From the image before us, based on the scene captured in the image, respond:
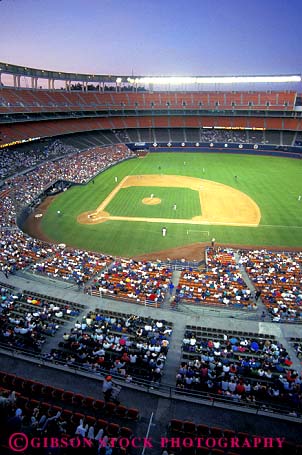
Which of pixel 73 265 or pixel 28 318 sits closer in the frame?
pixel 28 318

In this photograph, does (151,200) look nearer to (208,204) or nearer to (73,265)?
(208,204)

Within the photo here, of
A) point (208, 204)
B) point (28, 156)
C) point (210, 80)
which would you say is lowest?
point (208, 204)

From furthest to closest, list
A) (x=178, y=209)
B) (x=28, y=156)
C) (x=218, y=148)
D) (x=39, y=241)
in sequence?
1. (x=218, y=148)
2. (x=28, y=156)
3. (x=178, y=209)
4. (x=39, y=241)

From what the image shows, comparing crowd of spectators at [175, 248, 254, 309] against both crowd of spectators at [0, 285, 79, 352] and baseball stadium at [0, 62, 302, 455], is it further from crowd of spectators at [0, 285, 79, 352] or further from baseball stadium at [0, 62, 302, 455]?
crowd of spectators at [0, 285, 79, 352]

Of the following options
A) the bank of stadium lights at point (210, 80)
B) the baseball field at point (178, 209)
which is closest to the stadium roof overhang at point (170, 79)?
the bank of stadium lights at point (210, 80)

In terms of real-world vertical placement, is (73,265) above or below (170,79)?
below

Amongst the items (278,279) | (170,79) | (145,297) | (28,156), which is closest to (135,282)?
(145,297)
